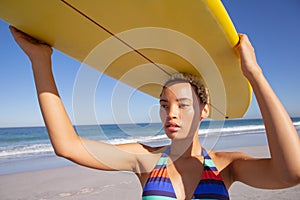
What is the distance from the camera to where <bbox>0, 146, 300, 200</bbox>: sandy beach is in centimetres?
431

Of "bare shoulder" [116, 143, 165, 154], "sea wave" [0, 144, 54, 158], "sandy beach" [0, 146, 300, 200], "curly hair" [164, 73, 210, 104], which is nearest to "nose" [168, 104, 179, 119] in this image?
"curly hair" [164, 73, 210, 104]

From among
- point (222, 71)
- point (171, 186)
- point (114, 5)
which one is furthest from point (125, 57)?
point (171, 186)

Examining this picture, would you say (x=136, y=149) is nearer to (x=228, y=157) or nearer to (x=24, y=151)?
(x=228, y=157)

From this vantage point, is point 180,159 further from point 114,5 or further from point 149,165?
point 114,5

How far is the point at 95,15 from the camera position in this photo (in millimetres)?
1294

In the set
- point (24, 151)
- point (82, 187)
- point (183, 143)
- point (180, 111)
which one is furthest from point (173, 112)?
point (24, 151)

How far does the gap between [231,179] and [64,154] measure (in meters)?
0.97

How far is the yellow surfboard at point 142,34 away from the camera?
1.21 meters

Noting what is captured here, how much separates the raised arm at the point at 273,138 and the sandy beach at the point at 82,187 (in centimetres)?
336

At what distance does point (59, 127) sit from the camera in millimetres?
1255

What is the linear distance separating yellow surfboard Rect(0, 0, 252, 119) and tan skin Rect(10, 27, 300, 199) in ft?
0.46

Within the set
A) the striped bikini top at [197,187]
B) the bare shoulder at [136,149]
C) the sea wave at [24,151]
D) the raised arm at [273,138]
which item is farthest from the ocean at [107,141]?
the raised arm at [273,138]

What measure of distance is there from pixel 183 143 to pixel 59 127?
0.75m

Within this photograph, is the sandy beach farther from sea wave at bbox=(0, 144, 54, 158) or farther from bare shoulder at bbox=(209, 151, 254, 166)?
sea wave at bbox=(0, 144, 54, 158)
